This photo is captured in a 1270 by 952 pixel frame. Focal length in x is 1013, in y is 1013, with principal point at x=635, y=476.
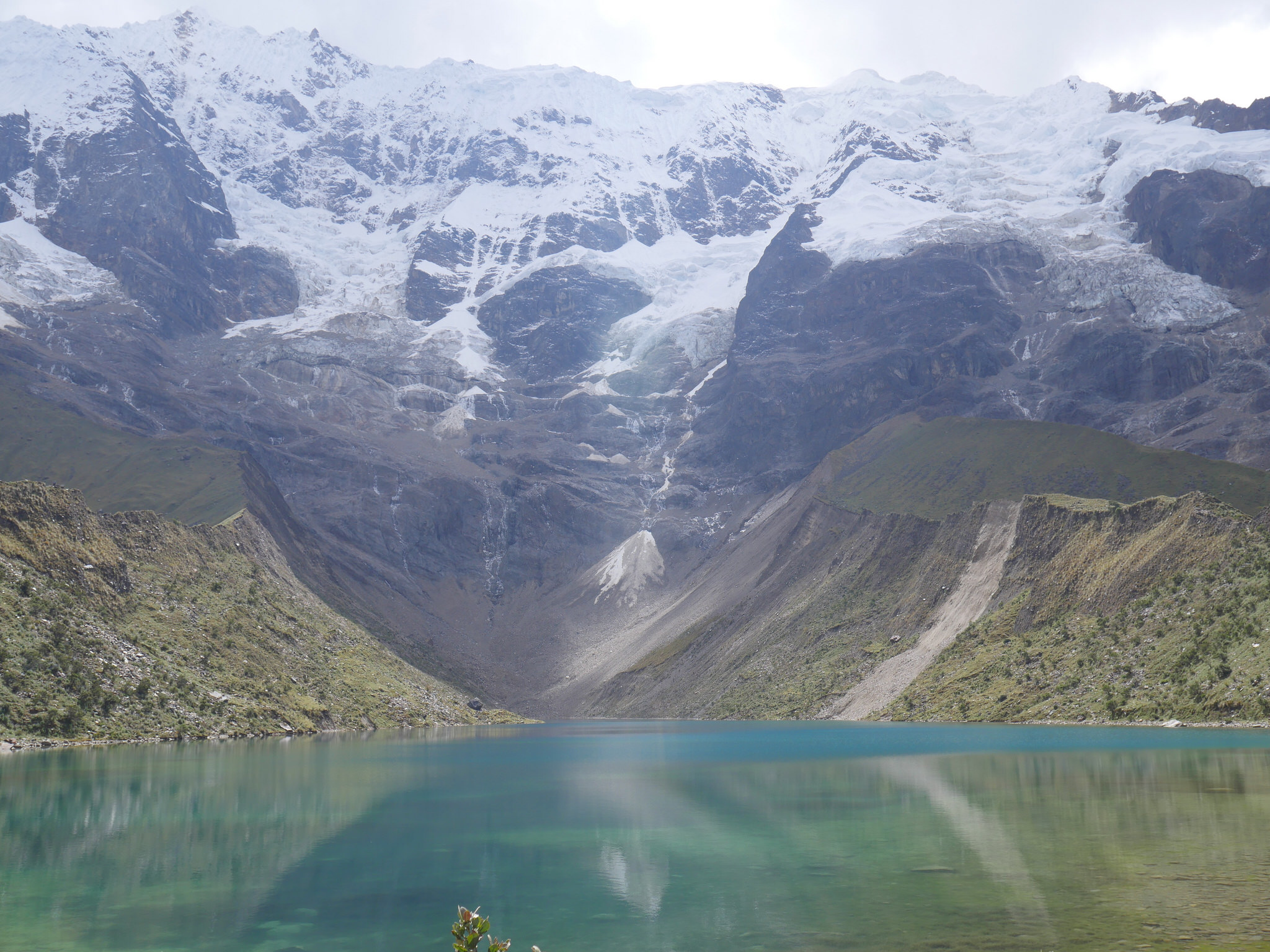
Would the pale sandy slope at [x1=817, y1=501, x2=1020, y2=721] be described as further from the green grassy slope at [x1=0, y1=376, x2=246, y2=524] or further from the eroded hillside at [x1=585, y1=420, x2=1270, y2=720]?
the green grassy slope at [x1=0, y1=376, x2=246, y2=524]

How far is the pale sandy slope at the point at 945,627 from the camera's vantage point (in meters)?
123

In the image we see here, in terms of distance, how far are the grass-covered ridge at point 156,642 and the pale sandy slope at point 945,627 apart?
5296cm

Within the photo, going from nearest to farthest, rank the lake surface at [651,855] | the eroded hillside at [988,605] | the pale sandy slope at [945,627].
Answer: the lake surface at [651,855], the eroded hillside at [988,605], the pale sandy slope at [945,627]

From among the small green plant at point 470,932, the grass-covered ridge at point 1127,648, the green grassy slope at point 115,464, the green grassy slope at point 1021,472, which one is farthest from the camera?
the green grassy slope at point 115,464

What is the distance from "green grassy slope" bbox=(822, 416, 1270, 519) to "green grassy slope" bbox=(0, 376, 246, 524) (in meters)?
109

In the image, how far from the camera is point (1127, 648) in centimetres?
8756

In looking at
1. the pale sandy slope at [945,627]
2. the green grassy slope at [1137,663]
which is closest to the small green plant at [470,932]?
the green grassy slope at [1137,663]

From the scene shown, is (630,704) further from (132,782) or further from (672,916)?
(672,916)

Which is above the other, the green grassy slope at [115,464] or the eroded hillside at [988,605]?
the green grassy slope at [115,464]

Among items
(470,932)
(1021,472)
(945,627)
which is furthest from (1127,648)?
(470,932)

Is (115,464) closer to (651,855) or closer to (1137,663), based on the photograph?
(1137,663)

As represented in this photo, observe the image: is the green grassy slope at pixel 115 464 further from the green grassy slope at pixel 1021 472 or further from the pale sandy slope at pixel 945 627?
the green grassy slope at pixel 1021 472

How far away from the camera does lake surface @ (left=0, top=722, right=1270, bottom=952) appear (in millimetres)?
20656

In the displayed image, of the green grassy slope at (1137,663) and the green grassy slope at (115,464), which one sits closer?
the green grassy slope at (1137,663)
